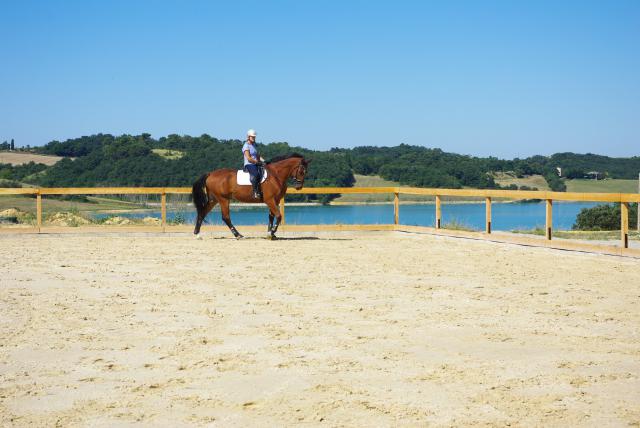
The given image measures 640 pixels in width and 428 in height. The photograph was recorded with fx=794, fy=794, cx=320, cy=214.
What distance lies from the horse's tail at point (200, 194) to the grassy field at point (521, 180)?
65.0m

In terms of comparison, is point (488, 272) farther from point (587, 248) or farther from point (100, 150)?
point (100, 150)

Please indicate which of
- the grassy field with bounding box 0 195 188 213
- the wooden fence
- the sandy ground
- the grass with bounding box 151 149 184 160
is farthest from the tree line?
the sandy ground

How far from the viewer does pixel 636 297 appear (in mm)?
9703

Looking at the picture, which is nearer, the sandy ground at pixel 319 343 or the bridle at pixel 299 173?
the sandy ground at pixel 319 343

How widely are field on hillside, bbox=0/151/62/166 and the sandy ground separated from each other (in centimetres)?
8800

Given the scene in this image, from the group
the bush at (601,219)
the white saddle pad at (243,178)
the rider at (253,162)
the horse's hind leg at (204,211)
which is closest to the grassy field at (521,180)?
the bush at (601,219)

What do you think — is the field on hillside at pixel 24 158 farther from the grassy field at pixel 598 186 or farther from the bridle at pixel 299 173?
the bridle at pixel 299 173

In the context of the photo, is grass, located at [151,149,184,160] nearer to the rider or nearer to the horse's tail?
the horse's tail

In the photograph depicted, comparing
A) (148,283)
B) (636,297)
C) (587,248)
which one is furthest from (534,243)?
(148,283)

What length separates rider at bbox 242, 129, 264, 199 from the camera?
17562mm

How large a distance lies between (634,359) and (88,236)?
53.4 ft

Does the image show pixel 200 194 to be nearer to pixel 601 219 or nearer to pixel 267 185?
pixel 267 185

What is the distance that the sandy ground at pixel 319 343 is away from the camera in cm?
497

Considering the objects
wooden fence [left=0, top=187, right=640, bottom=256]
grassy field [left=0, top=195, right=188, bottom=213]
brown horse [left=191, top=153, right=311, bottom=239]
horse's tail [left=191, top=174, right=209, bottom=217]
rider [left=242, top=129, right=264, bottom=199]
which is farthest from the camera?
grassy field [left=0, top=195, right=188, bottom=213]
